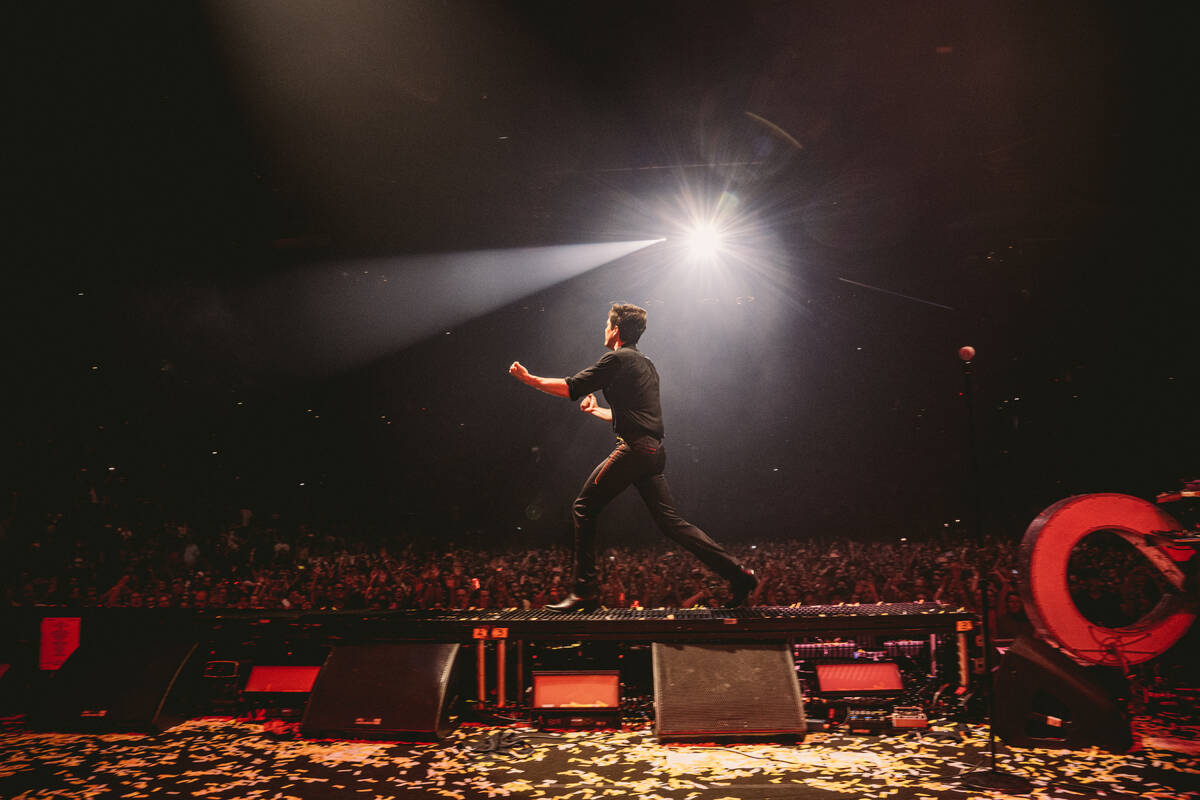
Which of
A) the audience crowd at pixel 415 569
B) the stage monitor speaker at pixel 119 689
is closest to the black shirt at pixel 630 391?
the audience crowd at pixel 415 569

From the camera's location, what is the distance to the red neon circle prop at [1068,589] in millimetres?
4094

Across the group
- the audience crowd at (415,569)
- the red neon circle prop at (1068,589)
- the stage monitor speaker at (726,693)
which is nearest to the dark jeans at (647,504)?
the stage monitor speaker at (726,693)

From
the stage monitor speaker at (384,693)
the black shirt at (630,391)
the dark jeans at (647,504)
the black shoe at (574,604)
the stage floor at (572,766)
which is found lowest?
the stage floor at (572,766)

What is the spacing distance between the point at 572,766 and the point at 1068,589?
10.7ft

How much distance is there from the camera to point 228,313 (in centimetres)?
1048

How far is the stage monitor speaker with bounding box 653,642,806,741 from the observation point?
13.1 feet

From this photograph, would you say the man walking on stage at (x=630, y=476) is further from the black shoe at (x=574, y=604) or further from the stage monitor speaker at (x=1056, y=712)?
the stage monitor speaker at (x=1056, y=712)

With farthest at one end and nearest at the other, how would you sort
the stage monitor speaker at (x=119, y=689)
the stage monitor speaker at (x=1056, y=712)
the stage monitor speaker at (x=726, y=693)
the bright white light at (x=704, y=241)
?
the bright white light at (x=704, y=241) → the stage monitor speaker at (x=119, y=689) → the stage monitor speaker at (x=726, y=693) → the stage monitor speaker at (x=1056, y=712)

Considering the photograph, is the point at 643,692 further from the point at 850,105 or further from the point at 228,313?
the point at 228,313

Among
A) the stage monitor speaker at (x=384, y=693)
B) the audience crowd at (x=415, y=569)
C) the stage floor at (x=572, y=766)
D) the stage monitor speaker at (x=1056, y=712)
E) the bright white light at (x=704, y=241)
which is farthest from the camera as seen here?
the bright white light at (x=704, y=241)

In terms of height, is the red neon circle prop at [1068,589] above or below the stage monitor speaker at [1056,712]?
above

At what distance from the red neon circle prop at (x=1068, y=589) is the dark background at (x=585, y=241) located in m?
3.47

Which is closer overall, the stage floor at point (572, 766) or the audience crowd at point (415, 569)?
the stage floor at point (572, 766)

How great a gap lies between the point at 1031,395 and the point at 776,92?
809cm
